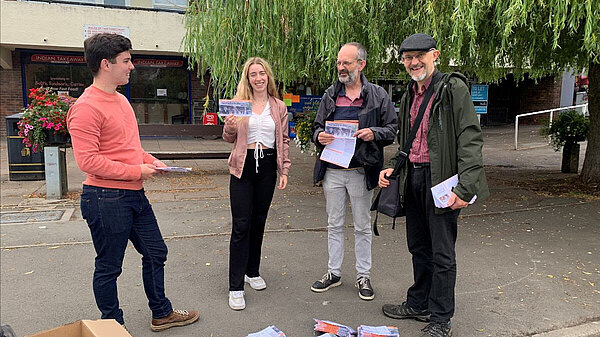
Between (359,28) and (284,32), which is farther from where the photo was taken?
(359,28)

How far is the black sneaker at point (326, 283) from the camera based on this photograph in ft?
13.4

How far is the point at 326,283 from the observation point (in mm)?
4113

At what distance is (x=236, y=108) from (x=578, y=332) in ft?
10.1

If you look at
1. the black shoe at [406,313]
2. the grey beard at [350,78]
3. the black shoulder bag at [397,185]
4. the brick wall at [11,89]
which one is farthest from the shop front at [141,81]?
the black shoe at [406,313]

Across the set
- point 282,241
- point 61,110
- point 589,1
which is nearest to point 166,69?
point 61,110

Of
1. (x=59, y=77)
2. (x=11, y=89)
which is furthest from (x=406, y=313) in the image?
(x=11, y=89)

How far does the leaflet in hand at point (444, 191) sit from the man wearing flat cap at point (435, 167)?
0.03 metres

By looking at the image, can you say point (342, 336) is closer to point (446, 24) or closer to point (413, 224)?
point (413, 224)

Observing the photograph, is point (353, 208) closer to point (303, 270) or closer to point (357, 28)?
point (303, 270)

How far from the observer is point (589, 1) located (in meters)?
4.61

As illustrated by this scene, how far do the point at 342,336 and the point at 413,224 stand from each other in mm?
976

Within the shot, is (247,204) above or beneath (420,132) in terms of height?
beneath

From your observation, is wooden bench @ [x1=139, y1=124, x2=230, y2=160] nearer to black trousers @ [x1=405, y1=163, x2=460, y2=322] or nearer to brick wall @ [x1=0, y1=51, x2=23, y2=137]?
black trousers @ [x1=405, y1=163, x2=460, y2=322]

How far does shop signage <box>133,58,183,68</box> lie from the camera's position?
1750 centimetres
